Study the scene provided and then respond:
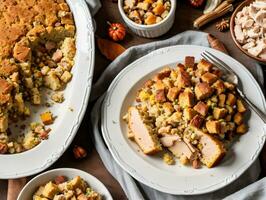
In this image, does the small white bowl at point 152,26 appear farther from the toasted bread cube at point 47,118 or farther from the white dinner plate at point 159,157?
the toasted bread cube at point 47,118

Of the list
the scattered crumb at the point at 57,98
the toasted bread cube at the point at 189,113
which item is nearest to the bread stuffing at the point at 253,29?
the toasted bread cube at the point at 189,113

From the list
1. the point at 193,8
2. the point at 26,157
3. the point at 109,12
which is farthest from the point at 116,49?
the point at 26,157

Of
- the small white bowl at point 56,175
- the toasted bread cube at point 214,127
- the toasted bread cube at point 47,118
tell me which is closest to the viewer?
the toasted bread cube at point 214,127

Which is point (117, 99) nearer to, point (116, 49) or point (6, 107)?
point (116, 49)

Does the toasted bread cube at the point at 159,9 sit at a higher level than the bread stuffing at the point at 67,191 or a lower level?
higher

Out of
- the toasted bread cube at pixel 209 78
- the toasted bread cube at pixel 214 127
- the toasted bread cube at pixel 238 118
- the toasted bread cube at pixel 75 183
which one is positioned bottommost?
the toasted bread cube at pixel 75 183

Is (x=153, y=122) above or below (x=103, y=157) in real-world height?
above

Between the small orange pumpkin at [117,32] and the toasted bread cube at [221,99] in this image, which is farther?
the small orange pumpkin at [117,32]
